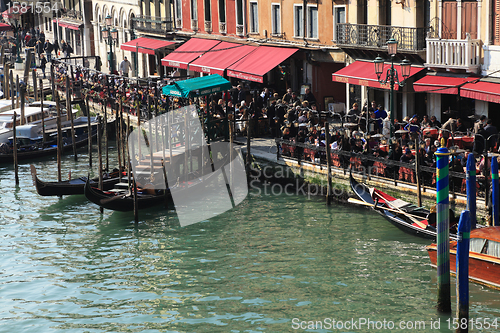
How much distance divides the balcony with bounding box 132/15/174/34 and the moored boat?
2873 centimetres

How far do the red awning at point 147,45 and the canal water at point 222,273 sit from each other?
17.9 meters

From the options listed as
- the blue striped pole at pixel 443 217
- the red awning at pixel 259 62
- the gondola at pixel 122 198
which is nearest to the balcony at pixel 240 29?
the red awning at pixel 259 62

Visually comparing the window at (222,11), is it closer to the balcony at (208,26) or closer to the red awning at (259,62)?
the balcony at (208,26)

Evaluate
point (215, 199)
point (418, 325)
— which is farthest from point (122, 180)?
point (418, 325)

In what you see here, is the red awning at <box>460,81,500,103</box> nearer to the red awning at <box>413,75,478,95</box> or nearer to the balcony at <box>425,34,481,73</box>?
the red awning at <box>413,75,478,95</box>

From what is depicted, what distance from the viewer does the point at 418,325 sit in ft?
44.0

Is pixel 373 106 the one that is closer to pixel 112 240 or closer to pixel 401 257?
pixel 401 257

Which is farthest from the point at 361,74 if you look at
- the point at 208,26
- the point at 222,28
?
the point at 208,26

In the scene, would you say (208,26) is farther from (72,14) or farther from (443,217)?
(443,217)

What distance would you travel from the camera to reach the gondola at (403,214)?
669 inches

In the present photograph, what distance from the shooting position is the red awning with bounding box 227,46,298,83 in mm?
28500

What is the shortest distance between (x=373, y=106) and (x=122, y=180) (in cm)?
892

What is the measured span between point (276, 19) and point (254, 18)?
1.91 metres

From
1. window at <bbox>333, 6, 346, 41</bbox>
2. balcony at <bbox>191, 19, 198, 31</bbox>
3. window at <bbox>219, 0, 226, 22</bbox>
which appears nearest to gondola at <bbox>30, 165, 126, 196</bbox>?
window at <bbox>333, 6, 346, 41</bbox>
